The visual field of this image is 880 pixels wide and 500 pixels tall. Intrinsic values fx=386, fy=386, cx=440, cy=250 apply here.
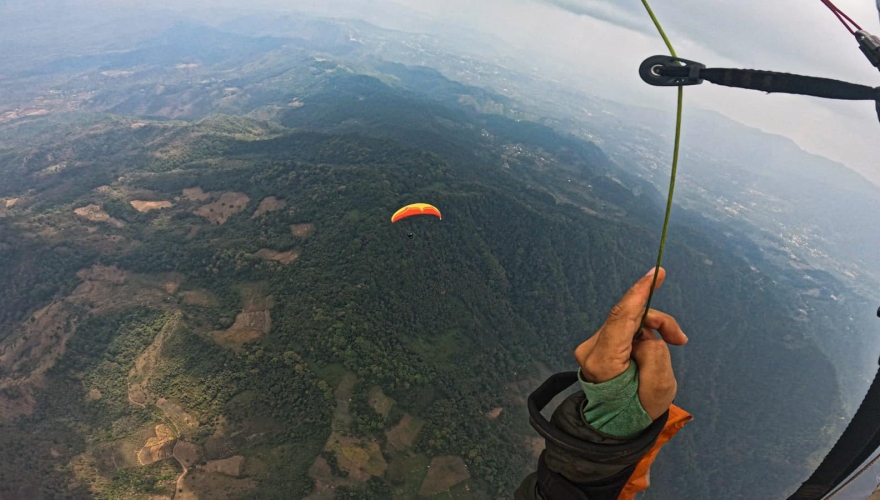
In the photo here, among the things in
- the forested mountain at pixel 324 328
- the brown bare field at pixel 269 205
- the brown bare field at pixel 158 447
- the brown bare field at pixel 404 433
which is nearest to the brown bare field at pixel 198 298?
the forested mountain at pixel 324 328

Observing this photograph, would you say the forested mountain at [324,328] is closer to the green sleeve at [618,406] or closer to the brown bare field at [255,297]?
the brown bare field at [255,297]

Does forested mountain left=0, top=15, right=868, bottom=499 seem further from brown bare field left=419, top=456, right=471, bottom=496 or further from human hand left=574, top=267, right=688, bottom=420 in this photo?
human hand left=574, top=267, right=688, bottom=420

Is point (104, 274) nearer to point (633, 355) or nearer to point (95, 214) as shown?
point (95, 214)

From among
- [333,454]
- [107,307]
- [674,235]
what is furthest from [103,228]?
[674,235]

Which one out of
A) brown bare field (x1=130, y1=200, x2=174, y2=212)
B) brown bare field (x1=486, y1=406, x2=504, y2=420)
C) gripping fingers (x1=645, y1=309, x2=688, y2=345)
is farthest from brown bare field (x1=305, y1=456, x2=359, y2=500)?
brown bare field (x1=130, y1=200, x2=174, y2=212)

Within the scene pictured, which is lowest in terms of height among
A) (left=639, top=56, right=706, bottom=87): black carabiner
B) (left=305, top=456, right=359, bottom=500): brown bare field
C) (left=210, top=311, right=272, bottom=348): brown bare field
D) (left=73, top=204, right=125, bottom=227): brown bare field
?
(left=305, top=456, right=359, bottom=500): brown bare field
